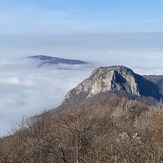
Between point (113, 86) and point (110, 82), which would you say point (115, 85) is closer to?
point (113, 86)

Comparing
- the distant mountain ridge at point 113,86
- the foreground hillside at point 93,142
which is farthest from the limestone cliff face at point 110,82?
the foreground hillside at point 93,142

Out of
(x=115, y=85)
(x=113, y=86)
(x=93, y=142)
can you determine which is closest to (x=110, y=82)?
(x=113, y=86)

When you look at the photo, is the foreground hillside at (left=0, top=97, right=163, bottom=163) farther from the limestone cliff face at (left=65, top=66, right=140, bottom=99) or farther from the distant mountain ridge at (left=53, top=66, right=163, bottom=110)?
the limestone cliff face at (left=65, top=66, right=140, bottom=99)

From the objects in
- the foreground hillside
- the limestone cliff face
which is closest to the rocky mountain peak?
the limestone cliff face

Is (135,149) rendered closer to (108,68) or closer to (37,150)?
(37,150)

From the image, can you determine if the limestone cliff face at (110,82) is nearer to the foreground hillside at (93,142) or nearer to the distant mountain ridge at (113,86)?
the distant mountain ridge at (113,86)
